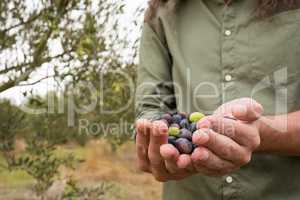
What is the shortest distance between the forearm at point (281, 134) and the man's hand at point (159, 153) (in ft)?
0.66

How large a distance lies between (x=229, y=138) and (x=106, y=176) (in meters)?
4.99

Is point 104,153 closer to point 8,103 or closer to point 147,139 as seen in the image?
point 8,103

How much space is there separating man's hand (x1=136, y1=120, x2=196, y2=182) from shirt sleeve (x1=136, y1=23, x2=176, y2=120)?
1.04ft

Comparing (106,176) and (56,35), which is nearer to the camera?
(56,35)

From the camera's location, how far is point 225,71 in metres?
1.65

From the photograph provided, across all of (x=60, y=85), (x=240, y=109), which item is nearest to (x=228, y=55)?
(x=240, y=109)

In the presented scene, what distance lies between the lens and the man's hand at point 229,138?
4.20 ft

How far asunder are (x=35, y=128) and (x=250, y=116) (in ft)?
8.72

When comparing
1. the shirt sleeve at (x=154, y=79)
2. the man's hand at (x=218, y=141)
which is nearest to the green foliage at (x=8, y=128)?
the shirt sleeve at (x=154, y=79)

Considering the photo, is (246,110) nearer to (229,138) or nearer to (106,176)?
(229,138)

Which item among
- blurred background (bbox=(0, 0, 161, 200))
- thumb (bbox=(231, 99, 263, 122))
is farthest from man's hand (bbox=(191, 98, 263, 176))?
blurred background (bbox=(0, 0, 161, 200))

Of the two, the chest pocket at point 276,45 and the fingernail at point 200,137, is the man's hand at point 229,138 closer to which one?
the fingernail at point 200,137

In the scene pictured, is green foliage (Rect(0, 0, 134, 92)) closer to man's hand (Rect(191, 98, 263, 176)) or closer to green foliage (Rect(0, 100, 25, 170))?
green foliage (Rect(0, 100, 25, 170))

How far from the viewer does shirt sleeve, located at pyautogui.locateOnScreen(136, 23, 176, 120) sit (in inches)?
71.3
